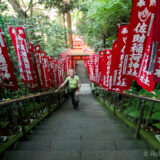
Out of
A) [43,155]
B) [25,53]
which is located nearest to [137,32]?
[43,155]

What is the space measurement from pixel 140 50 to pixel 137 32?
1.65ft

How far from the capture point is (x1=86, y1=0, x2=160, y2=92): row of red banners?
249cm

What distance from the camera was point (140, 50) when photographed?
136 inches

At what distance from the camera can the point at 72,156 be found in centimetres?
223

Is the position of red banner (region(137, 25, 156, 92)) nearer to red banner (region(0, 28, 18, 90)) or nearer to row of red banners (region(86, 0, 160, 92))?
row of red banners (region(86, 0, 160, 92))

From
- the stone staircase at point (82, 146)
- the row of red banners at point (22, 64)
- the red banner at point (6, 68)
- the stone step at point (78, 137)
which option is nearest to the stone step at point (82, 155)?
the stone staircase at point (82, 146)

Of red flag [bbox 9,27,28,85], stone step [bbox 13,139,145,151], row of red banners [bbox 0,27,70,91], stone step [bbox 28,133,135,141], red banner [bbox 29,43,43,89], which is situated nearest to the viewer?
stone step [bbox 13,139,145,151]

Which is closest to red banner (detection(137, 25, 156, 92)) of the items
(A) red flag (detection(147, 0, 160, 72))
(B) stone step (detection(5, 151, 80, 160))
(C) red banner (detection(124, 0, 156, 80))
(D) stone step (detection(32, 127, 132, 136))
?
(C) red banner (detection(124, 0, 156, 80))

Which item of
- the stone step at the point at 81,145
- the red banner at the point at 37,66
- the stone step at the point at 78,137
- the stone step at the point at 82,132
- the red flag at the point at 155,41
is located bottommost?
the stone step at the point at 82,132

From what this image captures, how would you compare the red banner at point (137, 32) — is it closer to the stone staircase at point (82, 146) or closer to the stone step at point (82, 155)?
the stone staircase at point (82, 146)

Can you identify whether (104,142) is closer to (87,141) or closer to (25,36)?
(87,141)

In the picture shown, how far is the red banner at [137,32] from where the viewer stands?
2.90 metres

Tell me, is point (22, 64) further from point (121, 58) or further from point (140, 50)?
point (140, 50)

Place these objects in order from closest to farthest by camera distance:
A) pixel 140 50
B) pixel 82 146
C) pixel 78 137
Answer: pixel 82 146 < pixel 78 137 < pixel 140 50
